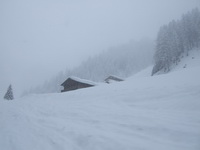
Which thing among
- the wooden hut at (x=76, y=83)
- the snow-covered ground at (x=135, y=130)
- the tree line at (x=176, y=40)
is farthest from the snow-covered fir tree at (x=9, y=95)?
the snow-covered ground at (x=135, y=130)

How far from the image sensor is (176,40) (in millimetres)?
57938

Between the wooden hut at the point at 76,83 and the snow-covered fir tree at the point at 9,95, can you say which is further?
the snow-covered fir tree at the point at 9,95

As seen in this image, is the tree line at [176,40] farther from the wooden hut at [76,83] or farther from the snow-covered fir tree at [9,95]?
the snow-covered fir tree at [9,95]

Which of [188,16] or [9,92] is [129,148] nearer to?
[9,92]

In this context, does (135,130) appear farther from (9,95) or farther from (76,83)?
(9,95)

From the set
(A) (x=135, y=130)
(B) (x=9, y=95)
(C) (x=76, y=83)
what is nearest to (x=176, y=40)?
(C) (x=76, y=83)

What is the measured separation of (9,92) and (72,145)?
64.5m

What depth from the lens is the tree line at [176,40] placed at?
179 feet

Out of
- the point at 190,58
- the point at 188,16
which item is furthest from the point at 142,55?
the point at 190,58

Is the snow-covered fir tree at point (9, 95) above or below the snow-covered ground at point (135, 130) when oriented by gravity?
below

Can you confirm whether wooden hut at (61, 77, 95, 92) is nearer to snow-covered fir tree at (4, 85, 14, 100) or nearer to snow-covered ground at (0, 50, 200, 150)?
snow-covered ground at (0, 50, 200, 150)

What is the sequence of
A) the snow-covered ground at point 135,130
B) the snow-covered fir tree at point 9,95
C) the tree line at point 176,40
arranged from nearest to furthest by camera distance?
the snow-covered ground at point 135,130 < the tree line at point 176,40 < the snow-covered fir tree at point 9,95

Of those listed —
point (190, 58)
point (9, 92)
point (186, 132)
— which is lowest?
point (9, 92)

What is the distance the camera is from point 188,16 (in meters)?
66.9
